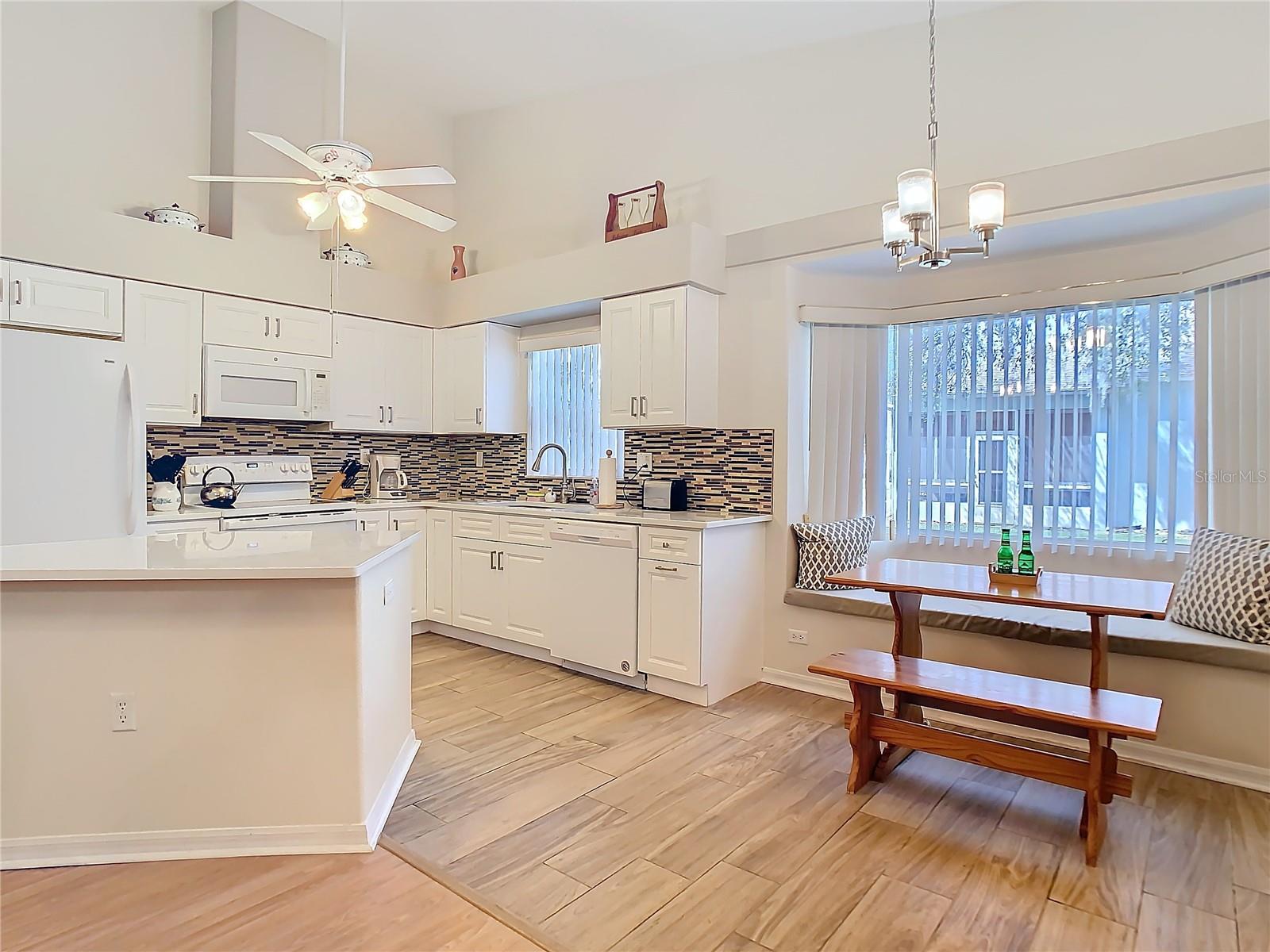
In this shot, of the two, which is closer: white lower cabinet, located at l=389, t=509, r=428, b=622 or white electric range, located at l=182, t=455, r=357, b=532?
white electric range, located at l=182, t=455, r=357, b=532

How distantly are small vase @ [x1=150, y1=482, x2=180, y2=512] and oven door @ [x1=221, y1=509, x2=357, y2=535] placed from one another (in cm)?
27

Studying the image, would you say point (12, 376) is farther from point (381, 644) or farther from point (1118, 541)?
point (1118, 541)

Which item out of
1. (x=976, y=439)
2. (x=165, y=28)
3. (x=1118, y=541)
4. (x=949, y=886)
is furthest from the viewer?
(x=165, y=28)

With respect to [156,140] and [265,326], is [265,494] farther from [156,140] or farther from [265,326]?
[156,140]

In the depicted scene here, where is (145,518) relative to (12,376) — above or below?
below

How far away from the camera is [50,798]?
7.20 ft

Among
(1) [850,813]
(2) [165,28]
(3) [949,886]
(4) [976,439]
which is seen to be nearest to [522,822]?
(1) [850,813]

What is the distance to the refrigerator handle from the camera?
335 cm

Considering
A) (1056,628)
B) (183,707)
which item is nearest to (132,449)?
(183,707)

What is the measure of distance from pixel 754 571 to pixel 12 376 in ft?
11.4

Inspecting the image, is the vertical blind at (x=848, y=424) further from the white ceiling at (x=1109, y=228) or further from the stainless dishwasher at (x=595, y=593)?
the stainless dishwasher at (x=595, y=593)

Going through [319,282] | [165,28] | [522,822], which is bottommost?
[522,822]

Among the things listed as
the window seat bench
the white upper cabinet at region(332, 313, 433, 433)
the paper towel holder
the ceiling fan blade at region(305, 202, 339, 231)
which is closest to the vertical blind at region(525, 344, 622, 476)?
the paper towel holder

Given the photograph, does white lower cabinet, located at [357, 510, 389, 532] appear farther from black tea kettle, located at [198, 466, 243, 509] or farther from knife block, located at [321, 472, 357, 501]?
black tea kettle, located at [198, 466, 243, 509]
